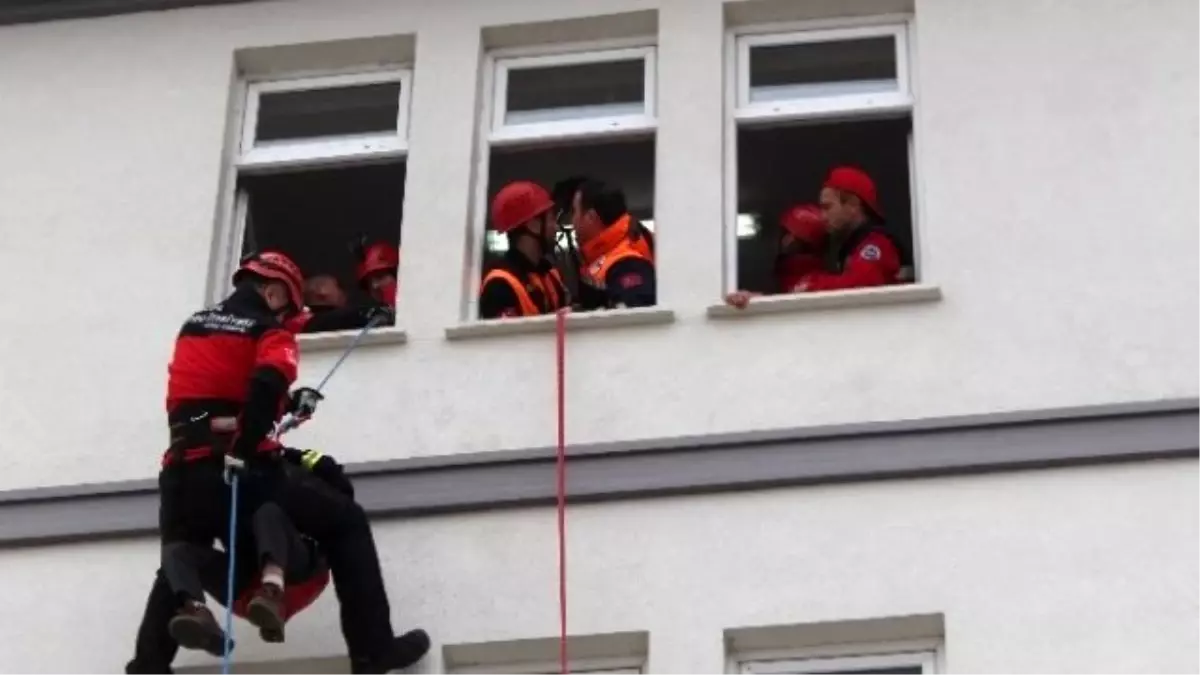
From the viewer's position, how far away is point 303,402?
11562 mm

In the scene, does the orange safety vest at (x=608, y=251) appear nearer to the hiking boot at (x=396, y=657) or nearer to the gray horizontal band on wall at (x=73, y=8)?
the hiking boot at (x=396, y=657)

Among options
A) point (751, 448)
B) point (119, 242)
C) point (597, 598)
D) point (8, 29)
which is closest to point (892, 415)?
point (751, 448)

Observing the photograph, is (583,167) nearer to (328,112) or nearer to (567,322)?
(328,112)

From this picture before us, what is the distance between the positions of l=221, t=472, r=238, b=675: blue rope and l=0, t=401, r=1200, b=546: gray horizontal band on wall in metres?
0.82

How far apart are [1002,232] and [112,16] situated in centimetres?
435

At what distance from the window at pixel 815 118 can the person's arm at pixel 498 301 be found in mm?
1023

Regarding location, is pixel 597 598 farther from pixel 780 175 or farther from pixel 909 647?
pixel 780 175

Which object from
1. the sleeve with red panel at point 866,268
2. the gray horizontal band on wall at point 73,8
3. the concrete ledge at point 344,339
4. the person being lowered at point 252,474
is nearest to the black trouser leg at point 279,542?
the person being lowered at point 252,474

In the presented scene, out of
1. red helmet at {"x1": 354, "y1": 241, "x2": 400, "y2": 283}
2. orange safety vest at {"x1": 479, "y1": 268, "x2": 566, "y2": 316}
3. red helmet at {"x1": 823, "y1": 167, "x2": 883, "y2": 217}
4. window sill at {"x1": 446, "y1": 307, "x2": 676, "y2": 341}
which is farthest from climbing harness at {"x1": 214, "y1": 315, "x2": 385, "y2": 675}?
red helmet at {"x1": 823, "y1": 167, "x2": 883, "y2": 217}

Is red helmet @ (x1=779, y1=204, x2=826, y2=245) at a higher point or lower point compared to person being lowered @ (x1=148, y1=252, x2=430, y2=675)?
higher

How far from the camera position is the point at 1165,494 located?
11.4 metres

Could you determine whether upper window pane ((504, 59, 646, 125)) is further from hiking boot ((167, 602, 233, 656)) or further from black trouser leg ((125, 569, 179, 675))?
hiking boot ((167, 602, 233, 656))

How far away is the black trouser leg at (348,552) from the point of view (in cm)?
1133

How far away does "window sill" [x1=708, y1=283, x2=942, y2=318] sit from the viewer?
1211 centimetres
